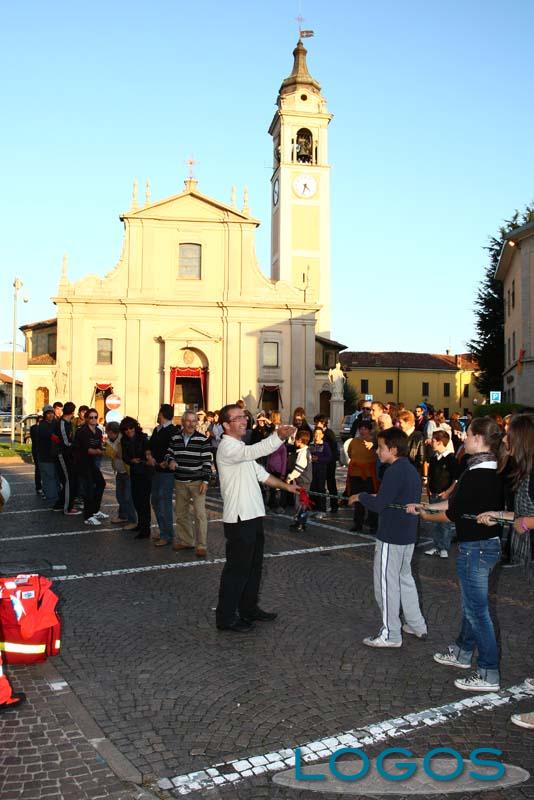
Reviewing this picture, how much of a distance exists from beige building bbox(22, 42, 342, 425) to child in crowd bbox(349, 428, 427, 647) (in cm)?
4078

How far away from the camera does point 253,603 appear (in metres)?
6.72

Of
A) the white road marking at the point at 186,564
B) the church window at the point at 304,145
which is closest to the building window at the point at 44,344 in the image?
the church window at the point at 304,145

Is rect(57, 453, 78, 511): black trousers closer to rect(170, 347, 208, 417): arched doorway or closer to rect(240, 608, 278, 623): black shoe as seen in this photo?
rect(240, 608, 278, 623): black shoe

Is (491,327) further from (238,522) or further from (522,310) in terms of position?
(238,522)

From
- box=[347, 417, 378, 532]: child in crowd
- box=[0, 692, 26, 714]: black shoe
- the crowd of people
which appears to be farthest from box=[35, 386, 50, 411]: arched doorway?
box=[0, 692, 26, 714]: black shoe

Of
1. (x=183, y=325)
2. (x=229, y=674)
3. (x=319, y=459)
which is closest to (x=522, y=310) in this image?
(x=183, y=325)

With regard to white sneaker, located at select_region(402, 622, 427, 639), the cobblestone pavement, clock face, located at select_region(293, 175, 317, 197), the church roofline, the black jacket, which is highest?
clock face, located at select_region(293, 175, 317, 197)

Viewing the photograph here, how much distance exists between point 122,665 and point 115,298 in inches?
1692

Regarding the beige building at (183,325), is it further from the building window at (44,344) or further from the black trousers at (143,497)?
the black trousers at (143,497)

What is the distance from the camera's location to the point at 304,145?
6325cm

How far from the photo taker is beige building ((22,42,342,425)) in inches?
1831

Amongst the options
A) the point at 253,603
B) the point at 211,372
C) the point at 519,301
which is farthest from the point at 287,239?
the point at 253,603

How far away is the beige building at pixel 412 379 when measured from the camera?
263 ft

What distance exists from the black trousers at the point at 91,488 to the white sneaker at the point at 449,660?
8.39m
